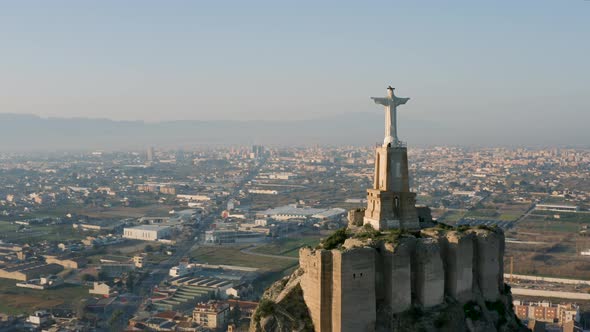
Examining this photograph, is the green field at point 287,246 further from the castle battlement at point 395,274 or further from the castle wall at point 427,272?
the castle wall at point 427,272

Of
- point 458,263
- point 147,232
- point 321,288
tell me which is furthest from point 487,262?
point 147,232

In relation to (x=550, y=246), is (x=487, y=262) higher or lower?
higher

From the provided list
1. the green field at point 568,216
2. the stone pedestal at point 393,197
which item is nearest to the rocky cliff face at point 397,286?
the stone pedestal at point 393,197

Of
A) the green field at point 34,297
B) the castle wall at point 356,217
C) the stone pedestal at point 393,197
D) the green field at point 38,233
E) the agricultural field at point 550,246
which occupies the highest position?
the stone pedestal at point 393,197

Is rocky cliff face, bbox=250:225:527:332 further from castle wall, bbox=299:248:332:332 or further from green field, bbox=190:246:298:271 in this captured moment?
green field, bbox=190:246:298:271

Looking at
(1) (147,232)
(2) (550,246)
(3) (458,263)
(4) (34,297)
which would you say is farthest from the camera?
(1) (147,232)

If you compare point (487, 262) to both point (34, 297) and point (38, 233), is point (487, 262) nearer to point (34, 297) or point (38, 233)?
point (34, 297)

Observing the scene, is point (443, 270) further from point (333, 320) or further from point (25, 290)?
point (25, 290)
